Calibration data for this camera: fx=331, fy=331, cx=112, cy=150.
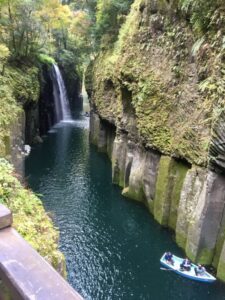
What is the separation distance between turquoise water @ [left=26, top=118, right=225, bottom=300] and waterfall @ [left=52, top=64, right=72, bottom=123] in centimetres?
2027

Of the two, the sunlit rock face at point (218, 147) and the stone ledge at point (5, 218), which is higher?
the stone ledge at point (5, 218)

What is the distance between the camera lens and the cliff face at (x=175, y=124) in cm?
1647

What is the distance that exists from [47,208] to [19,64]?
1715cm

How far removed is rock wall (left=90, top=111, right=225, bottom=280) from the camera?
1641 cm

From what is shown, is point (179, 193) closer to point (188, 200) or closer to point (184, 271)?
point (188, 200)

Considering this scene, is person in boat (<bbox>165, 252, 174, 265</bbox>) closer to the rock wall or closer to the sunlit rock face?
the rock wall

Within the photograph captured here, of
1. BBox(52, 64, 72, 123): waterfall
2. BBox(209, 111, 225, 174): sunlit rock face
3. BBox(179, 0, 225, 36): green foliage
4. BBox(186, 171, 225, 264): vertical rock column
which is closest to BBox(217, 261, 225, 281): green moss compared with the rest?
BBox(186, 171, 225, 264): vertical rock column

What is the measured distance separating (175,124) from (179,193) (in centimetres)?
436

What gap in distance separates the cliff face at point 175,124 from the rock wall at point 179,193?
5 centimetres

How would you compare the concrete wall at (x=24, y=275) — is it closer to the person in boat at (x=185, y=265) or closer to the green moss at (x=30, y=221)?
the green moss at (x=30, y=221)

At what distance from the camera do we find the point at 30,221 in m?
6.91

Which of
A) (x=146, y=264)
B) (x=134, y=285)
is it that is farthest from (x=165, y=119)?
(x=134, y=285)

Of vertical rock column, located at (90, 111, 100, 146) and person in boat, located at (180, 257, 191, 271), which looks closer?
person in boat, located at (180, 257, 191, 271)

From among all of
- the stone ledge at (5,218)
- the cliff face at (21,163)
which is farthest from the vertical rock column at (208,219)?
the stone ledge at (5,218)
